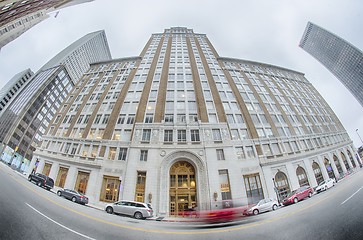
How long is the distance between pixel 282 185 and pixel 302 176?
0.32 metres

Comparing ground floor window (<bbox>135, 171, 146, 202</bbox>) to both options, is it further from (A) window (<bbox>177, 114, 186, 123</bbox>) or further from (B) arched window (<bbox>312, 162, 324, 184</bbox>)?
(B) arched window (<bbox>312, 162, 324, 184</bbox>)

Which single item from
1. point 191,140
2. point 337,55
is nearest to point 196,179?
point 191,140

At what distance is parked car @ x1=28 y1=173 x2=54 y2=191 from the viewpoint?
1798 millimetres

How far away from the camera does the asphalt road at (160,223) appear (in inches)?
45.7

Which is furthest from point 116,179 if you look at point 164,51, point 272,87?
point 164,51

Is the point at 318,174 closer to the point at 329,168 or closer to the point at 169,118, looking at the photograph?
the point at 329,168

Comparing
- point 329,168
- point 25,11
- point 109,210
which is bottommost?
point 109,210

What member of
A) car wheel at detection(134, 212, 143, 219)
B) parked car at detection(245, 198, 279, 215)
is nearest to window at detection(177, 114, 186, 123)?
car wheel at detection(134, 212, 143, 219)

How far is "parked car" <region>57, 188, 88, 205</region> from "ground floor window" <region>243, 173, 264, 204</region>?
199 centimetres

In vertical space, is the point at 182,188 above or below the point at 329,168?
below

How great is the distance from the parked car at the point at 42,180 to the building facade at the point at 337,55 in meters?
4.13

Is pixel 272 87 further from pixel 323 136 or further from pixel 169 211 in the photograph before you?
pixel 169 211

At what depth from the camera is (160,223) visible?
5.45ft

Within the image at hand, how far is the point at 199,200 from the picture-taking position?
6.73 ft
